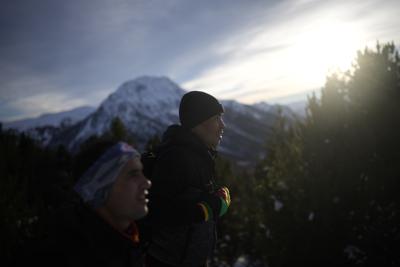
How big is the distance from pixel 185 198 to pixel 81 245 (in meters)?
1.22

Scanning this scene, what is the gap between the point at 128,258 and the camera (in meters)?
2.06

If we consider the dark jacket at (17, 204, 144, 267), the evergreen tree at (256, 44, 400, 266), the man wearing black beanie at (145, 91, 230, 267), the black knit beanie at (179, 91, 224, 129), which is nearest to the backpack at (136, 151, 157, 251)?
the man wearing black beanie at (145, 91, 230, 267)

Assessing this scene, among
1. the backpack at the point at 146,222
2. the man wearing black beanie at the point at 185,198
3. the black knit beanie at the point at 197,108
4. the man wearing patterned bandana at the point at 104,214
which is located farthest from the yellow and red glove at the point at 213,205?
the black knit beanie at the point at 197,108

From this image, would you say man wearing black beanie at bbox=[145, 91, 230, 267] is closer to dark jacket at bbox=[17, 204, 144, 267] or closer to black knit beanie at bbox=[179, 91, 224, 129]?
black knit beanie at bbox=[179, 91, 224, 129]

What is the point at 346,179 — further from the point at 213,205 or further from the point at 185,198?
the point at 185,198

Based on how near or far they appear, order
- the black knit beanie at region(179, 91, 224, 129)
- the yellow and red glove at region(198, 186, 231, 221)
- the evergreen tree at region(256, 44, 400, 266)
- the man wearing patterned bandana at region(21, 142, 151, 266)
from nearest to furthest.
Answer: the man wearing patterned bandana at region(21, 142, 151, 266) → the yellow and red glove at region(198, 186, 231, 221) → the black knit beanie at region(179, 91, 224, 129) → the evergreen tree at region(256, 44, 400, 266)

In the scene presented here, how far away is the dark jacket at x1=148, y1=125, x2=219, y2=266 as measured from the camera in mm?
2803

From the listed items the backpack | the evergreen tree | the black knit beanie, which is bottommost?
the evergreen tree

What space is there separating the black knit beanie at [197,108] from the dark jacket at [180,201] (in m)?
0.19

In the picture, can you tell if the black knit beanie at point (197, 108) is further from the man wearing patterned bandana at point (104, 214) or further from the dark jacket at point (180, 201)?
the man wearing patterned bandana at point (104, 214)

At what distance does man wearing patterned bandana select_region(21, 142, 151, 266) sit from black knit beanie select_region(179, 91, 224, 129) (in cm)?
129

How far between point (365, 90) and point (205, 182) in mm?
8087

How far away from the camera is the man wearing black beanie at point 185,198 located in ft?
9.20

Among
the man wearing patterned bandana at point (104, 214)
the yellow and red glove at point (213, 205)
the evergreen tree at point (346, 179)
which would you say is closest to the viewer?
the man wearing patterned bandana at point (104, 214)
